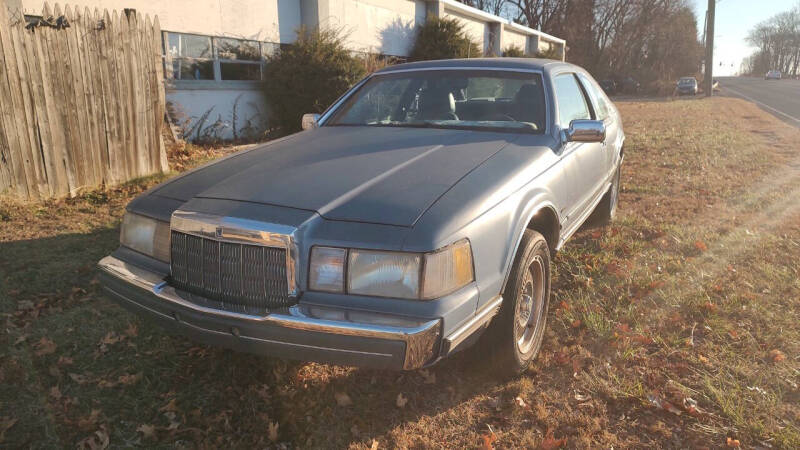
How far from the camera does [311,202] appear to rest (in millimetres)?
2320

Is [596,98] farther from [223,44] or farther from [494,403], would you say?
[223,44]

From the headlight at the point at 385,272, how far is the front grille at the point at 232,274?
0.49ft

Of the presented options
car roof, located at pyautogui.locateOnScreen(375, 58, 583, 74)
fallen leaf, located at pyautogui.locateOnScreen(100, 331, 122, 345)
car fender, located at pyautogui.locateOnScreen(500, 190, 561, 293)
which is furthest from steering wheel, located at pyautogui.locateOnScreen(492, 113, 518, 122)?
fallen leaf, located at pyautogui.locateOnScreen(100, 331, 122, 345)

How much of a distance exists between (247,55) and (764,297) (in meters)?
10.5

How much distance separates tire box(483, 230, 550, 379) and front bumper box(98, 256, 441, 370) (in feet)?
2.06

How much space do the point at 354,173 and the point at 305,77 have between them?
9426mm

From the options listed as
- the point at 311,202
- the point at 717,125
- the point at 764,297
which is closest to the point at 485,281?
the point at 311,202

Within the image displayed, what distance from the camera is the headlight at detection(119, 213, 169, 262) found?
8.61 ft

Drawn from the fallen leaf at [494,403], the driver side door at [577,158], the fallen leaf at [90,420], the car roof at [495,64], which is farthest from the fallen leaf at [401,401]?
the car roof at [495,64]

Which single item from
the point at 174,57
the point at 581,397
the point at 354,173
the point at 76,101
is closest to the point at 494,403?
the point at 581,397

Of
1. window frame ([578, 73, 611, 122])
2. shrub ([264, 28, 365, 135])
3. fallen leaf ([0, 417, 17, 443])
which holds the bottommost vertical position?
fallen leaf ([0, 417, 17, 443])

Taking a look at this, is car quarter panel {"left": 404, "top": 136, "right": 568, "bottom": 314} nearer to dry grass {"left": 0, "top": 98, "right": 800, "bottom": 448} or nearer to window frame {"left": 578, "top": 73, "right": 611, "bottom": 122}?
dry grass {"left": 0, "top": 98, "right": 800, "bottom": 448}

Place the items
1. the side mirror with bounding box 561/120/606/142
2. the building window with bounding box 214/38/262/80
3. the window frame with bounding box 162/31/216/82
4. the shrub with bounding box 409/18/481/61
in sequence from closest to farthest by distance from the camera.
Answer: the side mirror with bounding box 561/120/606/142
the window frame with bounding box 162/31/216/82
the building window with bounding box 214/38/262/80
the shrub with bounding box 409/18/481/61

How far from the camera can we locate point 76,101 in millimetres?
6180
